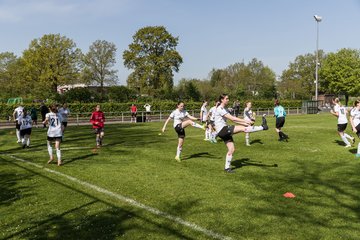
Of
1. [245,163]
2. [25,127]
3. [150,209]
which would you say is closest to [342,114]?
[245,163]

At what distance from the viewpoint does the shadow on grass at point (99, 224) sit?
5.61 metres

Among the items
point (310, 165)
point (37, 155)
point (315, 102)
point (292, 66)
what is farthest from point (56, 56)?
point (292, 66)

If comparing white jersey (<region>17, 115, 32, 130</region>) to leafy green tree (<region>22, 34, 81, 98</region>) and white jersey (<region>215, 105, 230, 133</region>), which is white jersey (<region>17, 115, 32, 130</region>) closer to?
white jersey (<region>215, 105, 230, 133</region>)

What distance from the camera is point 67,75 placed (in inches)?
2485

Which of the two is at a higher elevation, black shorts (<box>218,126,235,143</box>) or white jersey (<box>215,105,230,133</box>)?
white jersey (<box>215,105,230,133</box>)

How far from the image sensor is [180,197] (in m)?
7.63

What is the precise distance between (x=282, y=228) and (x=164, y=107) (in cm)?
4272

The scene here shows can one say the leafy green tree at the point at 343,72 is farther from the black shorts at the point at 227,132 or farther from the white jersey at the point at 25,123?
the black shorts at the point at 227,132

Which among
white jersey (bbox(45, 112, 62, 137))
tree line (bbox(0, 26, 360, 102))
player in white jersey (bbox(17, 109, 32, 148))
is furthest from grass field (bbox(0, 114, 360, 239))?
tree line (bbox(0, 26, 360, 102))

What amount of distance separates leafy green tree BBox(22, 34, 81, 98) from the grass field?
5124 centimetres

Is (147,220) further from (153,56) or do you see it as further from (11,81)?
(11,81)

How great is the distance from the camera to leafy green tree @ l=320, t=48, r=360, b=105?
82000mm

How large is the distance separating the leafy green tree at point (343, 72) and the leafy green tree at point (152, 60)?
4044 centimetres

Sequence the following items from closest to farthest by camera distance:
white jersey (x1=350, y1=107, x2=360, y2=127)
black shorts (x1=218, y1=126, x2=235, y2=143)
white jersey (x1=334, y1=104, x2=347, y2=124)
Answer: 1. black shorts (x1=218, y1=126, x2=235, y2=143)
2. white jersey (x1=350, y1=107, x2=360, y2=127)
3. white jersey (x1=334, y1=104, x2=347, y2=124)
